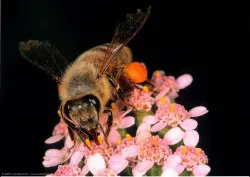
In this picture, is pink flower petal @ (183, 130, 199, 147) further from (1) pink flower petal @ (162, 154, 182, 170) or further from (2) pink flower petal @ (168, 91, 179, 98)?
(2) pink flower petal @ (168, 91, 179, 98)

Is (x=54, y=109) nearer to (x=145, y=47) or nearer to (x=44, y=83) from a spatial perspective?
(x=44, y=83)

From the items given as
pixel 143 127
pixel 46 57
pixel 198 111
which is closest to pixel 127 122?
pixel 143 127

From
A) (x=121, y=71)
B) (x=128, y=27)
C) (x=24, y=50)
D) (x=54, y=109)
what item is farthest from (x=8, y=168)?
(x=128, y=27)

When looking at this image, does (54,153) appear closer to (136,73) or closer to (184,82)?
(136,73)

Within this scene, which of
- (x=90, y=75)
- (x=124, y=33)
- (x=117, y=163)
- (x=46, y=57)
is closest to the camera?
(x=117, y=163)

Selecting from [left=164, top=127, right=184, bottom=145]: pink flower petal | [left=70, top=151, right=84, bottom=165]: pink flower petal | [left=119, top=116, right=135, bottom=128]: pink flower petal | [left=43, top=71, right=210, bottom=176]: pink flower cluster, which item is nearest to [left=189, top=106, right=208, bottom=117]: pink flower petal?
[left=43, top=71, right=210, bottom=176]: pink flower cluster

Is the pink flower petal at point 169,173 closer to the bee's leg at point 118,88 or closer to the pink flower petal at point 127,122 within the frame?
the pink flower petal at point 127,122
